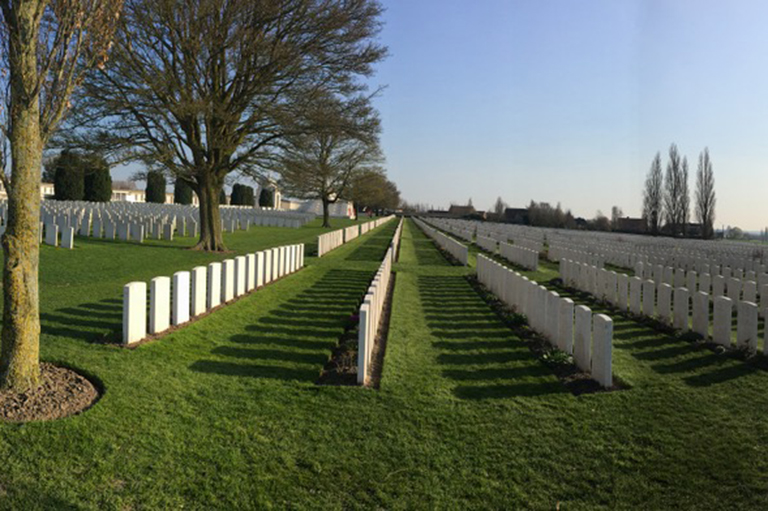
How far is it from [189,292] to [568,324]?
5.87 metres

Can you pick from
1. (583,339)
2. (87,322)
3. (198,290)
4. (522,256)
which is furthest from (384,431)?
(522,256)

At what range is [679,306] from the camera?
8.05 m

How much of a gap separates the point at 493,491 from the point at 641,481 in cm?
105

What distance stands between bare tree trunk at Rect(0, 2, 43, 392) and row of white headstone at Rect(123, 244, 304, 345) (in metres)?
1.43

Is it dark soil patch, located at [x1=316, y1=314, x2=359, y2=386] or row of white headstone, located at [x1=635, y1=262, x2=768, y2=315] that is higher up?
row of white headstone, located at [x1=635, y1=262, x2=768, y2=315]

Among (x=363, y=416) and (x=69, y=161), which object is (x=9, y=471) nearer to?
(x=363, y=416)

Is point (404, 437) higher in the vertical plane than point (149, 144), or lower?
lower

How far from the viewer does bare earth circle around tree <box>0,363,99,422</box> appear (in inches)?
160

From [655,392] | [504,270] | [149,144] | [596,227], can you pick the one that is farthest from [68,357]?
[596,227]

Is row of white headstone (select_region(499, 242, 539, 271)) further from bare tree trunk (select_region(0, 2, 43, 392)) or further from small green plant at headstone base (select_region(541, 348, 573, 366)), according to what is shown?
bare tree trunk (select_region(0, 2, 43, 392))

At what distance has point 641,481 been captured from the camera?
3.58 meters

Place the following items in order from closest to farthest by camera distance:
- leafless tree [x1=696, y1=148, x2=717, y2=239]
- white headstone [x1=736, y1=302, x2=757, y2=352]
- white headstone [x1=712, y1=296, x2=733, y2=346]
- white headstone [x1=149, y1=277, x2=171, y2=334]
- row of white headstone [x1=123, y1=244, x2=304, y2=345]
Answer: row of white headstone [x1=123, y1=244, x2=304, y2=345]
white headstone [x1=149, y1=277, x2=171, y2=334]
white headstone [x1=736, y1=302, x2=757, y2=352]
white headstone [x1=712, y1=296, x2=733, y2=346]
leafless tree [x1=696, y1=148, x2=717, y2=239]

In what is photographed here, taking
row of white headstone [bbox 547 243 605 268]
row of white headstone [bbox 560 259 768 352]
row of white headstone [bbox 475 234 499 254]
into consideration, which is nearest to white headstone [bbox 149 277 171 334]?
row of white headstone [bbox 560 259 768 352]

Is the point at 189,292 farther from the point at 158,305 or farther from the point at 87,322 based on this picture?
the point at 158,305
